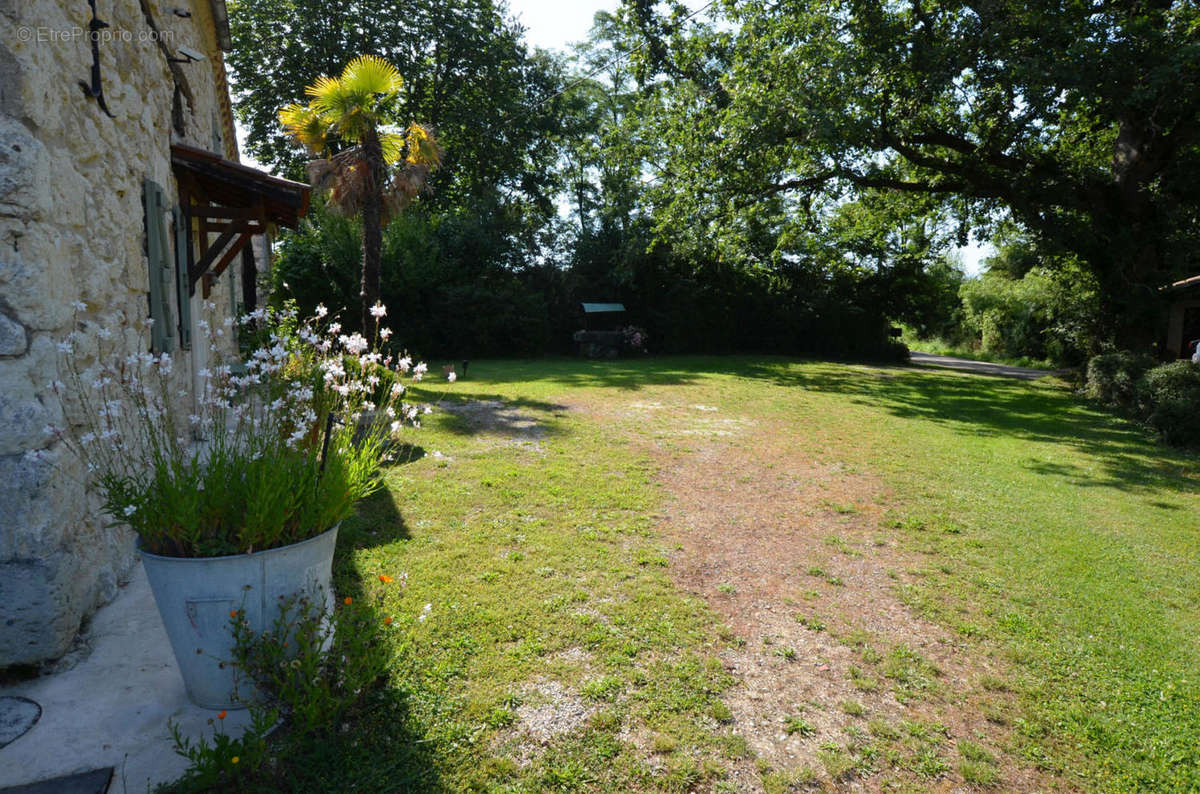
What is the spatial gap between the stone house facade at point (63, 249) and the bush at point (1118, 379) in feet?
47.3

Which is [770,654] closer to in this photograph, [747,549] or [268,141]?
[747,549]

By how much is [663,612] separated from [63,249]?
3.55 meters

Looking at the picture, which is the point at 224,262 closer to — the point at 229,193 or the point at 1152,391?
the point at 229,193

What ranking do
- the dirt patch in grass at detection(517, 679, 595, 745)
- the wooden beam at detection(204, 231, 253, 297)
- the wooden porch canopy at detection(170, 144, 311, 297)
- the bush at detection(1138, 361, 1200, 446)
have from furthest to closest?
the bush at detection(1138, 361, 1200, 446) → the wooden beam at detection(204, 231, 253, 297) → the wooden porch canopy at detection(170, 144, 311, 297) → the dirt patch in grass at detection(517, 679, 595, 745)

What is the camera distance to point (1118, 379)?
1202 cm

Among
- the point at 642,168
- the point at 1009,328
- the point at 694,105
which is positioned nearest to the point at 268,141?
the point at 642,168

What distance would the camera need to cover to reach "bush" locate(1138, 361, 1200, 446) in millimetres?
9172

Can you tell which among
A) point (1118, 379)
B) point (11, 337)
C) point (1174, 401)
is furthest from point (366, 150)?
point (1118, 379)

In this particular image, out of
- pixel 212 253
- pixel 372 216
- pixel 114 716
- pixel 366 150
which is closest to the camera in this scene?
pixel 114 716

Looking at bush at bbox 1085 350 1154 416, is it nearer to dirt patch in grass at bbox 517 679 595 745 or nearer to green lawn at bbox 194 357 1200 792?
Answer: green lawn at bbox 194 357 1200 792

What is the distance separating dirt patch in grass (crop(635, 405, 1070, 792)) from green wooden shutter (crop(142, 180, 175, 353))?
12.9 ft

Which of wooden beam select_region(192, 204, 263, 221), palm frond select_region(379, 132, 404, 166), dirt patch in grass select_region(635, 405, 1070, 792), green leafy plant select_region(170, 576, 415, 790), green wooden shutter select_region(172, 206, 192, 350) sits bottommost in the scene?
dirt patch in grass select_region(635, 405, 1070, 792)

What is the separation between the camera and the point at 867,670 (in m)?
3.24

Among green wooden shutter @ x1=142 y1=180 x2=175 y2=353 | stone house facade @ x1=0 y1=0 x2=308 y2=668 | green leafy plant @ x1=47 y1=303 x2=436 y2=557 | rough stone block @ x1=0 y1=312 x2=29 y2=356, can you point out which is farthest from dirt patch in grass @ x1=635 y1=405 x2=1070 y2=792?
green wooden shutter @ x1=142 y1=180 x2=175 y2=353
